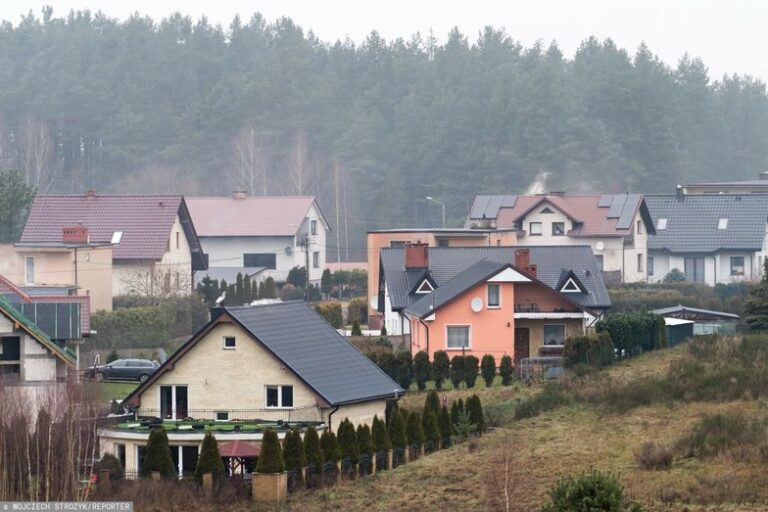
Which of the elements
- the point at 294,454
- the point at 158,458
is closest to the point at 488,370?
the point at 294,454

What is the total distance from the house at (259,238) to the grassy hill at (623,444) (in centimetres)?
4441

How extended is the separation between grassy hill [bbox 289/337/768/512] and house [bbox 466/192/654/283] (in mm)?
37667

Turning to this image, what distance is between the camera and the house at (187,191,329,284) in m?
94.7

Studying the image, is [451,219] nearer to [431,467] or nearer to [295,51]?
[295,51]

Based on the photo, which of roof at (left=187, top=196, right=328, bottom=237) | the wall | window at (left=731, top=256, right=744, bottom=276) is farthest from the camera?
roof at (left=187, top=196, right=328, bottom=237)

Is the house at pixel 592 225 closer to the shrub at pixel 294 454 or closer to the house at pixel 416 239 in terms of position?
the house at pixel 416 239

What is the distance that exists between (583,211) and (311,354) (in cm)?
4693

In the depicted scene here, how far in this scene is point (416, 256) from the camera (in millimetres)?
64938

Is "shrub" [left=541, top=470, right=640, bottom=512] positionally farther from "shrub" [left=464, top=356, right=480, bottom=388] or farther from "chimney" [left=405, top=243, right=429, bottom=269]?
"chimney" [left=405, top=243, right=429, bottom=269]

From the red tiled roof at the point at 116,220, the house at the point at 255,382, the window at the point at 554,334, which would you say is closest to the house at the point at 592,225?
the red tiled roof at the point at 116,220

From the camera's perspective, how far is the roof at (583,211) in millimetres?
89938

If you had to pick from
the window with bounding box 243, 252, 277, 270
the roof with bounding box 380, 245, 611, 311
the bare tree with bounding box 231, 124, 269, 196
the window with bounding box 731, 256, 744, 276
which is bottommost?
the roof with bounding box 380, 245, 611, 311

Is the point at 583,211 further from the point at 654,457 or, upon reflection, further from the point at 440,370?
the point at 654,457

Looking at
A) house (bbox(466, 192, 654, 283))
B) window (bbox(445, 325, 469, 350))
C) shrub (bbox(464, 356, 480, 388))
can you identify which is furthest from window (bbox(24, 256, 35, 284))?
house (bbox(466, 192, 654, 283))
